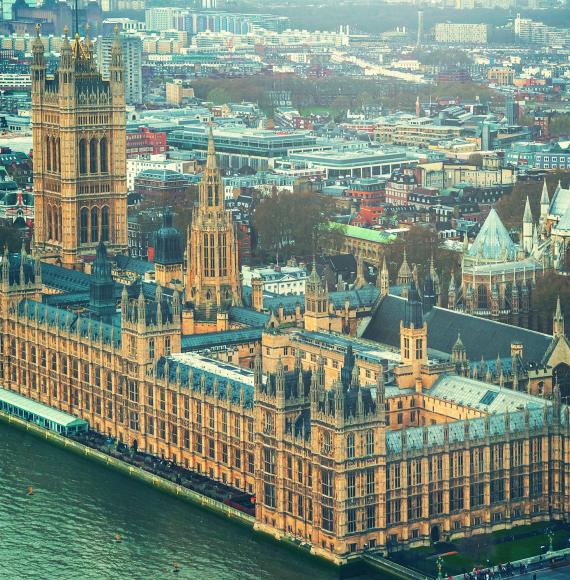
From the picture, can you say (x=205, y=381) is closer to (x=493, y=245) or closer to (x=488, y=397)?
(x=488, y=397)

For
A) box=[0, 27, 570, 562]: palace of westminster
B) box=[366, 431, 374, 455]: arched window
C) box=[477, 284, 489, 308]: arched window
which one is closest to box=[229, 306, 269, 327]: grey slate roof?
box=[0, 27, 570, 562]: palace of westminster

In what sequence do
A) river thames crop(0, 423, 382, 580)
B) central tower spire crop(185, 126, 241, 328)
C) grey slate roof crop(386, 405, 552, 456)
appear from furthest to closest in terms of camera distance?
central tower spire crop(185, 126, 241, 328) → river thames crop(0, 423, 382, 580) → grey slate roof crop(386, 405, 552, 456)

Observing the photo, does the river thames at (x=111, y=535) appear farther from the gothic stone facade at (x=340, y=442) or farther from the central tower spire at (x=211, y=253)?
the central tower spire at (x=211, y=253)

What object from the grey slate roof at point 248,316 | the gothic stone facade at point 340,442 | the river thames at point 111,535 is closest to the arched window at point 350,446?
the gothic stone facade at point 340,442

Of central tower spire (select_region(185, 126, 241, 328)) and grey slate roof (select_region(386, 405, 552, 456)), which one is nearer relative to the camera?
grey slate roof (select_region(386, 405, 552, 456))

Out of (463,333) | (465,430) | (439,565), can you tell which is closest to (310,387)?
(465,430)

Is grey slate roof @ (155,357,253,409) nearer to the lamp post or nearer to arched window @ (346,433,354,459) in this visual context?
arched window @ (346,433,354,459)

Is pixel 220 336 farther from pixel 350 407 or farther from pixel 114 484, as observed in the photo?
pixel 350 407
